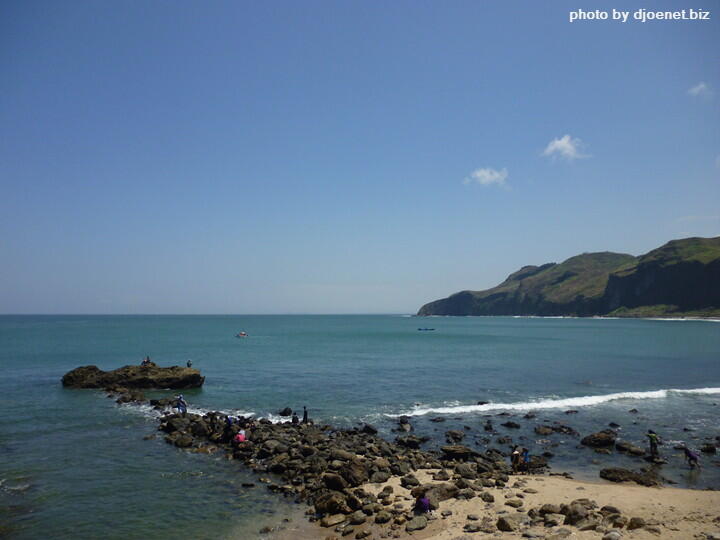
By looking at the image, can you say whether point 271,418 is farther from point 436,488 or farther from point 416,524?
point 416,524

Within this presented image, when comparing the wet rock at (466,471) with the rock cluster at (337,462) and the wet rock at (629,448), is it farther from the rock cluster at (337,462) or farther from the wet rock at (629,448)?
the wet rock at (629,448)

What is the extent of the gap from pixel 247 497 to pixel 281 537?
4.50m

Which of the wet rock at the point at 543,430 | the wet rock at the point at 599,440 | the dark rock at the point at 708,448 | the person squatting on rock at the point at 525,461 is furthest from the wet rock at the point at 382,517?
the dark rock at the point at 708,448

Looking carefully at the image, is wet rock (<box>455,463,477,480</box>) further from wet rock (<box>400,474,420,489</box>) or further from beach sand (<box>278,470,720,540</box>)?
wet rock (<box>400,474,420,489</box>)

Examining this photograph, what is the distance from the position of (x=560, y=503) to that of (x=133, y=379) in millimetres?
47893

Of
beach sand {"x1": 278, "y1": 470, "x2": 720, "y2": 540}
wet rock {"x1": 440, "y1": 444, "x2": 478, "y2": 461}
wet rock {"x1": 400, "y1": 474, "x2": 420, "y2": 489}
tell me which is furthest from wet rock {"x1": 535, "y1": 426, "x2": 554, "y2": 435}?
wet rock {"x1": 400, "y1": 474, "x2": 420, "y2": 489}

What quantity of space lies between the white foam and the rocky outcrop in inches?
1043

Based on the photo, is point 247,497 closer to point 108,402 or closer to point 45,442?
point 45,442

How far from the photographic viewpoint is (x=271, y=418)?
37.5 meters

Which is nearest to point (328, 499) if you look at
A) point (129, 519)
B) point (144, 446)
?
point (129, 519)

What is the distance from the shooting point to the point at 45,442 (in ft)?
99.6

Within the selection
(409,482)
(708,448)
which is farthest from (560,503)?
(708,448)

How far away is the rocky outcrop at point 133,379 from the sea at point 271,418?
184 cm

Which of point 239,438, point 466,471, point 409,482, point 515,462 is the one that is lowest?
point 515,462
